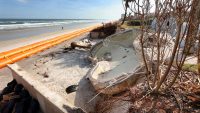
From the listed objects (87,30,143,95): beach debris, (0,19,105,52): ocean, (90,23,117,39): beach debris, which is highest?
(87,30,143,95): beach debris

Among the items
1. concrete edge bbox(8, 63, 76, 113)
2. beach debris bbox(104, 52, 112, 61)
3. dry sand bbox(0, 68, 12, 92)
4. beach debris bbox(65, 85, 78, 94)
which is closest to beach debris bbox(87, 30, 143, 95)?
beach debris bbox(104, 52, 112, 61)

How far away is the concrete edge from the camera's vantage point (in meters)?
5.56

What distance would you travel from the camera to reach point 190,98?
16.0 feet

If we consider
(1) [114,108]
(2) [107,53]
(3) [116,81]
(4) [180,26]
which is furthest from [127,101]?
(2) [107,53]

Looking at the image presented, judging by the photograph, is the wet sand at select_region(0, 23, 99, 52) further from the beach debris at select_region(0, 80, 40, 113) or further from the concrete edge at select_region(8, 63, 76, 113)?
the beach debris at select_region(0, 80, 40, 113)

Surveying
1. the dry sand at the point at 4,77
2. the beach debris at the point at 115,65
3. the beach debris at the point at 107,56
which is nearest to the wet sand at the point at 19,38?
the dry sand at the point at 4,77

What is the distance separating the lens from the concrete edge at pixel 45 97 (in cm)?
556

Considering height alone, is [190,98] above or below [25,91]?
above

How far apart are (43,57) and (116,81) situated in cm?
763

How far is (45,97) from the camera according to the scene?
6.07m

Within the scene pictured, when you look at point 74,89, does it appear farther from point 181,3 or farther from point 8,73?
point 181,3

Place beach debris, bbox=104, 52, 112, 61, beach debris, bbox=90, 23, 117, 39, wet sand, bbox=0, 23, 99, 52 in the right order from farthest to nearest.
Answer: beach debris, bbox=90, 23, 117, 39, wet sand, bbox=0, 23, 99, 52, beach debris, bbox=104, 52, 112, 61

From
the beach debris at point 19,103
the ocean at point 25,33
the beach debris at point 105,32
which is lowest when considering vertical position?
the ocean at point 25,33

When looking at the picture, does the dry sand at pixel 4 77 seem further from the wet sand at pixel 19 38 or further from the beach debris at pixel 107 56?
the wet sand at pixel 19 38
